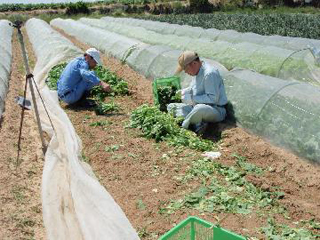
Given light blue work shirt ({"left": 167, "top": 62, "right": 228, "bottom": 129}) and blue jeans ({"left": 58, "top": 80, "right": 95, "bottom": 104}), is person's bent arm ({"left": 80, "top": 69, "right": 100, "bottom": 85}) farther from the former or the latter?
light blue work shirt ({"left": 167, "top": 62, "right": 228, "bottom": 129})

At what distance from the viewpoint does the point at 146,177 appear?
5410 millimetres

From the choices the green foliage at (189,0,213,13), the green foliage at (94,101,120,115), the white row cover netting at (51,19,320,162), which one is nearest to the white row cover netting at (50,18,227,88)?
the white row cover netting at (51,19,320,162)


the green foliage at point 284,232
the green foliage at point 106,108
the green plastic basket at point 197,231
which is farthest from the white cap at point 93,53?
the green plastic basket at point 197,231

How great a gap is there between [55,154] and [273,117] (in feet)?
12.2

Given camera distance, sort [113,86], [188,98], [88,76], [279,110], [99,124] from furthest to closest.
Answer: [113,86], [88,76], [99,124], [188,98], [279,110]

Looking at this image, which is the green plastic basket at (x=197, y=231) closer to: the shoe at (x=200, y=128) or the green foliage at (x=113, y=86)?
the shoe at (x=200, y=128)

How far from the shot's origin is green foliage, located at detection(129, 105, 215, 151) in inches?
248

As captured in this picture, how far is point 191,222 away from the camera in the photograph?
330cm

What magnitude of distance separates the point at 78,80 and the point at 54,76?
2.79 meters

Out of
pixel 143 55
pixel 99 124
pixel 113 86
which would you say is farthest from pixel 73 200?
pixel 143 55

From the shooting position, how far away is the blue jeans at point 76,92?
840cm

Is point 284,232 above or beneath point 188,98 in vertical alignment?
beneath

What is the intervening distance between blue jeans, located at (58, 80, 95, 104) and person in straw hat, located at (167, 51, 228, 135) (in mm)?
2554

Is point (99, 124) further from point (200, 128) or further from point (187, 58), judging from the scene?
point (187, 58)
